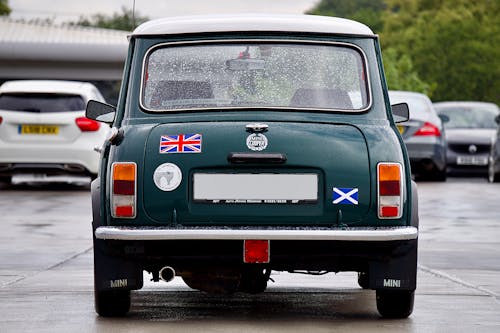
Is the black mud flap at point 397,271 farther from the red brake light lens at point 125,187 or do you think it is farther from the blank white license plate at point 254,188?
the red brake light lens at point 125,187

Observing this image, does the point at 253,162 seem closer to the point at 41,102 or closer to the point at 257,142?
the point at 257,142

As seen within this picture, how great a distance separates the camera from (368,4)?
17025 centimetres

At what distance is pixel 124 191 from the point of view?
7809 mm

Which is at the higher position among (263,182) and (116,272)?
(263,182)

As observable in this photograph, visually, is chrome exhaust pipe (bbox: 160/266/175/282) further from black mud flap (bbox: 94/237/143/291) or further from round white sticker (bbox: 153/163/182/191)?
round white sticker (bbox: 153/163/182/191)

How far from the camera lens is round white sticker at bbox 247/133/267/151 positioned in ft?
25.7

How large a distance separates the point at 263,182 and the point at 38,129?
14.7 meters

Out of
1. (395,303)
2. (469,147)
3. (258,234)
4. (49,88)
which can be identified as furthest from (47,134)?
(258,234)

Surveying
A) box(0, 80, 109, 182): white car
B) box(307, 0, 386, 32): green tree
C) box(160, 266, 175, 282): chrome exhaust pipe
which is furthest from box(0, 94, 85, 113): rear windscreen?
box(307, 0, 386, 32): green tree

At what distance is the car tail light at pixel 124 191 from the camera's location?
7.79 m

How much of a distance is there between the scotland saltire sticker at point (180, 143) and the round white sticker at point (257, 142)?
0.91 feet

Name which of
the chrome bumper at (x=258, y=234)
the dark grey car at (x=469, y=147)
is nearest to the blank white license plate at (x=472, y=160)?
the dark grey car at (x=469, y=147)

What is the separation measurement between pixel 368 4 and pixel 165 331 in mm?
164364

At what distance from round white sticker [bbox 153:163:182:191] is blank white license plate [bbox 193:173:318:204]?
0.32ft
